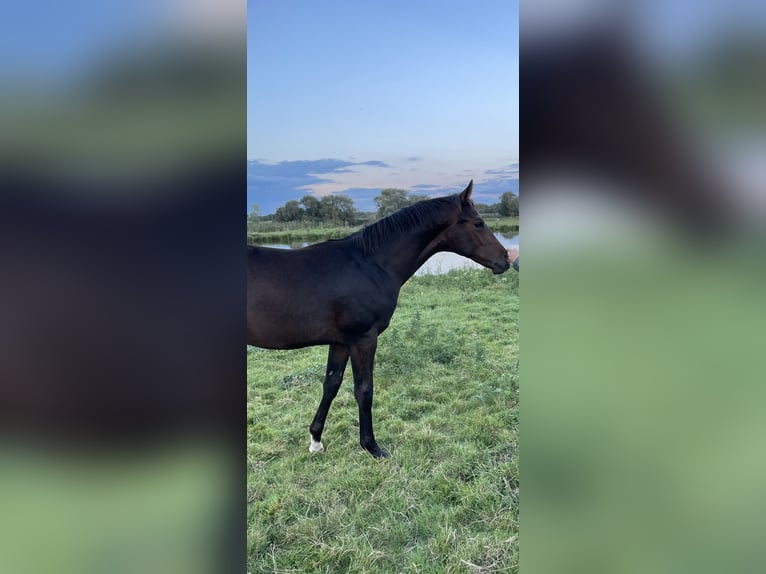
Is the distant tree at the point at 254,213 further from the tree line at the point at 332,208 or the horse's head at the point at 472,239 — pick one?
the horse's head at the point at 472,239

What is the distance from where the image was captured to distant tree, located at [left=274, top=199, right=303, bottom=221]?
11.6 feet

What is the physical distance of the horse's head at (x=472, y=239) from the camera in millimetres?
2512

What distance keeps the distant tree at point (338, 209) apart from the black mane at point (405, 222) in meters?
1.16

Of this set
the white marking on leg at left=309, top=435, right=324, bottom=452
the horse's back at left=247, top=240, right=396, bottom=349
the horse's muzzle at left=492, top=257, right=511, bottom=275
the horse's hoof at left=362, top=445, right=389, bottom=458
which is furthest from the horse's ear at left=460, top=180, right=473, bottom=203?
the white marking on leg at left=309, top=435, right=324, bottom=452

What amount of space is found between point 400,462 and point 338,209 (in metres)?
2.03

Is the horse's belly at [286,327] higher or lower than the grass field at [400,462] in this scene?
higher

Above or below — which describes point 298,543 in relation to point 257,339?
below

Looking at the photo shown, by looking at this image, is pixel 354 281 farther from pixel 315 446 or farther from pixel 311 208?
pixel 311 208

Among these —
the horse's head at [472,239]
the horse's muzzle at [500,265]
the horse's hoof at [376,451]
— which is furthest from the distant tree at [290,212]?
the horse's hoof at [376,451]

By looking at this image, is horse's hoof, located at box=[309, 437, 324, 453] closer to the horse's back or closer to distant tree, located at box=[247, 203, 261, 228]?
the horse's back
